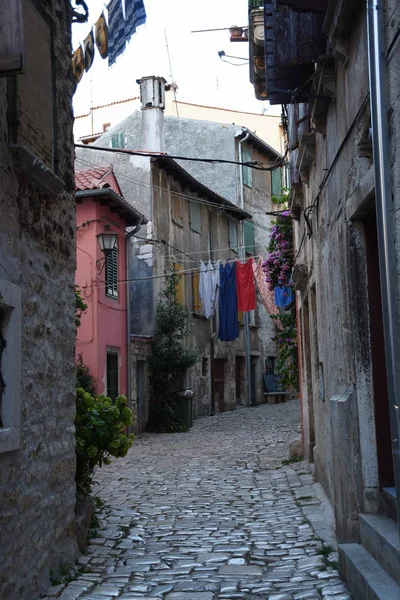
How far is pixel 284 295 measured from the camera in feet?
49.3

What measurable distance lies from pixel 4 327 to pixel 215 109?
3097cm

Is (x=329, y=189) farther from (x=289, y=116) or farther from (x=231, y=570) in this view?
(x=289, y=116)

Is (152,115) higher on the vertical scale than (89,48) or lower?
higher

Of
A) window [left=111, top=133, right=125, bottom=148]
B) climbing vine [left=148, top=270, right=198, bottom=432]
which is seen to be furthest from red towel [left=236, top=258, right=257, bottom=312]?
window [left=111, top=133, right=125, bottom=148]

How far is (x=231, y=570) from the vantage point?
5.95 meters

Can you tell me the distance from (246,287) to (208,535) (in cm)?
1481

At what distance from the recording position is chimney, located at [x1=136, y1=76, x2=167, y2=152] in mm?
24047

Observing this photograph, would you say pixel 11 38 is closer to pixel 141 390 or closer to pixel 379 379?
pixel 379 379

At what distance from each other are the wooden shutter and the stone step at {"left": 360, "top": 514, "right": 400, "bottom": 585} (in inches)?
127

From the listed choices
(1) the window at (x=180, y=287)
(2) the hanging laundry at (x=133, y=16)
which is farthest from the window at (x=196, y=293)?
(2) the hanging laundry at (x=133, y=16)

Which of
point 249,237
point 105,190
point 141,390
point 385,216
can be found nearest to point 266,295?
point 141,390

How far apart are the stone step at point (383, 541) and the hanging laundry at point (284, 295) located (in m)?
9.22

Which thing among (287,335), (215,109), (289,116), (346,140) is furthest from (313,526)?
(215,109)

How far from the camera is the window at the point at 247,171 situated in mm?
29436
